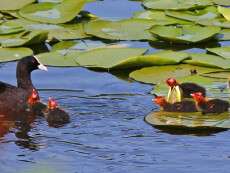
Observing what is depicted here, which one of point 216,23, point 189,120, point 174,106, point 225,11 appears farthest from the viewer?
point 225,11

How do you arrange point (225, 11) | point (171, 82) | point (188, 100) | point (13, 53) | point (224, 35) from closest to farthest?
1. point (171, 82)
2. point (188, 100)
3. point (13, 53)
4. point (224, 35)
5. point (225, 11)

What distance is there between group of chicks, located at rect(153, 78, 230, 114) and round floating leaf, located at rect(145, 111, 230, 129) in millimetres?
51

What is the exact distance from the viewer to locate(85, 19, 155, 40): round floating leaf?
12.0 meters

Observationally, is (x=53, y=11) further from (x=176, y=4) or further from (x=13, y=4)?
(x=176, y=4)

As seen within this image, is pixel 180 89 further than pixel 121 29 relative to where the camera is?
No

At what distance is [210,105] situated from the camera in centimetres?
967

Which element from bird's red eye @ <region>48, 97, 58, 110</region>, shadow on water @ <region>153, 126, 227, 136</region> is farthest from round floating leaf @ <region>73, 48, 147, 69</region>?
shadow on water @ <region>153, 126, 227, 136</region>

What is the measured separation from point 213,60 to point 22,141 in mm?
2718

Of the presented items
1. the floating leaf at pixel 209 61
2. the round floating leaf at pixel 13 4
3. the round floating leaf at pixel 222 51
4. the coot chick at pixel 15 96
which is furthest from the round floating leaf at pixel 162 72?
the round floating leaf at pixel 13 4

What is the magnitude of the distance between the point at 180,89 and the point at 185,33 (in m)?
1.98

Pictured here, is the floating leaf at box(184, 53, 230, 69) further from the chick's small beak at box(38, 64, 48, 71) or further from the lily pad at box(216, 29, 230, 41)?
the chick's small beak at box(38, 64, 48, 71)

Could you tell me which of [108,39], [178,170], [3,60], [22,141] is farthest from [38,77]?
[178,170]

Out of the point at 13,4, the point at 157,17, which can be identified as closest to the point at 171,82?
the point at 157,17

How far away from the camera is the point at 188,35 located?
39.0 ft
